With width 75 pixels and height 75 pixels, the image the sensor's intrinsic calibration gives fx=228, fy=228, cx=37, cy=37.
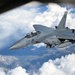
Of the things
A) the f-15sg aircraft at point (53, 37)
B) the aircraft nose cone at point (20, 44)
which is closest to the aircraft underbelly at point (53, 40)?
the f-15sg aircraft at point (53, 37)

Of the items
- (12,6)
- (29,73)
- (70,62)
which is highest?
(70,62)

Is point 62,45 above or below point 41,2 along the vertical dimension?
above

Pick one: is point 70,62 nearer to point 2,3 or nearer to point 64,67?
point 64,67

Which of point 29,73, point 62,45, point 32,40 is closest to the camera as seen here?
point 62,45

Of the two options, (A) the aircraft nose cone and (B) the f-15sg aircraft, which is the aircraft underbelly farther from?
(A) the aircraft nose cone

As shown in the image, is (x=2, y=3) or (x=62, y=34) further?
(x=62, y=34)

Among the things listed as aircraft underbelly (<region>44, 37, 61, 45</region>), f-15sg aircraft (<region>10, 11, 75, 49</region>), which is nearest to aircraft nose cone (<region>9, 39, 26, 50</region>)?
f-15sg aircraft (<region>10, 11, 75, 49</region>)

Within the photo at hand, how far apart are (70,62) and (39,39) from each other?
12.5ft

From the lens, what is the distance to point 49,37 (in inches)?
96.5

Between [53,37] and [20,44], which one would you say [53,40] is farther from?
[20,44]

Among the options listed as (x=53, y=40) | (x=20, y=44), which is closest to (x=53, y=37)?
(x=53, y=40)

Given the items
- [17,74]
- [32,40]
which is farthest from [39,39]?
[17,74]

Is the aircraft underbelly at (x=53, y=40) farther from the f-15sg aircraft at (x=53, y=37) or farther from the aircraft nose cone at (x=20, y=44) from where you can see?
the aircraft nose cone at (x=20, y=44)

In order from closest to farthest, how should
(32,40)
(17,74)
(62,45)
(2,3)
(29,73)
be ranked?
(2,3) → (62,45) → (32,40) → (29,73) → (17,74)
